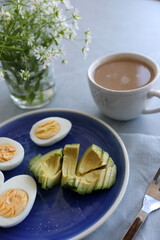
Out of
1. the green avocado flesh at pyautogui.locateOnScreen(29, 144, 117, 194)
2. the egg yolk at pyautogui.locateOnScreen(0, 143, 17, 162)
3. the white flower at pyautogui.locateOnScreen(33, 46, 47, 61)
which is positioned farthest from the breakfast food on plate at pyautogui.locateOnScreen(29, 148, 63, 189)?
the white flower at pyautogui.locateOnScreen(33, 46, 47, 61)

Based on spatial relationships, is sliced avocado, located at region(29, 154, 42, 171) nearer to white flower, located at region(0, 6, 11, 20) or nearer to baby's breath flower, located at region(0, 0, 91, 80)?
baby's breath flower, located at region(0, 0, 91, 80)

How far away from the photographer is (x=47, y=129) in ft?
4.09

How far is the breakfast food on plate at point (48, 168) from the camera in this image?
1032 millimetres

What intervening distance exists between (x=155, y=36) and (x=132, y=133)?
37.2 inches

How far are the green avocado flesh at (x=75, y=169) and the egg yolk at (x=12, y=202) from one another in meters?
0.09

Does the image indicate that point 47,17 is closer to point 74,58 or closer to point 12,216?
point 74,58

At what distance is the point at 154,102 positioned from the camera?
1458 millimetres

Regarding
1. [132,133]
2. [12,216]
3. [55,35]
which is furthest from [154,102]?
[12,216]

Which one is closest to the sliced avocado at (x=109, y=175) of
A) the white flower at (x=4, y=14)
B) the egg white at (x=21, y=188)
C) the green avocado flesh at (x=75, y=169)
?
the green avocado flesh at (x=75, y=169)

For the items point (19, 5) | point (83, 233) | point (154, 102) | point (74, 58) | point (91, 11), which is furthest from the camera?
point (91, 11)

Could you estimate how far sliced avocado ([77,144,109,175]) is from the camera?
1.07 metres

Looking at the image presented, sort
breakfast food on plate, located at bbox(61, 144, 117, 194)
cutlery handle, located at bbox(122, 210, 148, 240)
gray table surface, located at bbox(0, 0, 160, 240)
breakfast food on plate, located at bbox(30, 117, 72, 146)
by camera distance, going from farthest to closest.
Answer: gray table surface, located at bbox(0, 0, 160, 240)
breakfast food on plate, located at bbox(30, 117, 72, 146)
breakfast food on plate, located at bbox(61, 144, 117, 194)
cutlery handle, located at bbox(122, 210, 148, 240)

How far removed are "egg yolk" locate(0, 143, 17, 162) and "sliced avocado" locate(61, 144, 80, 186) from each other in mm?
224

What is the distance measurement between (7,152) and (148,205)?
1.99ft
